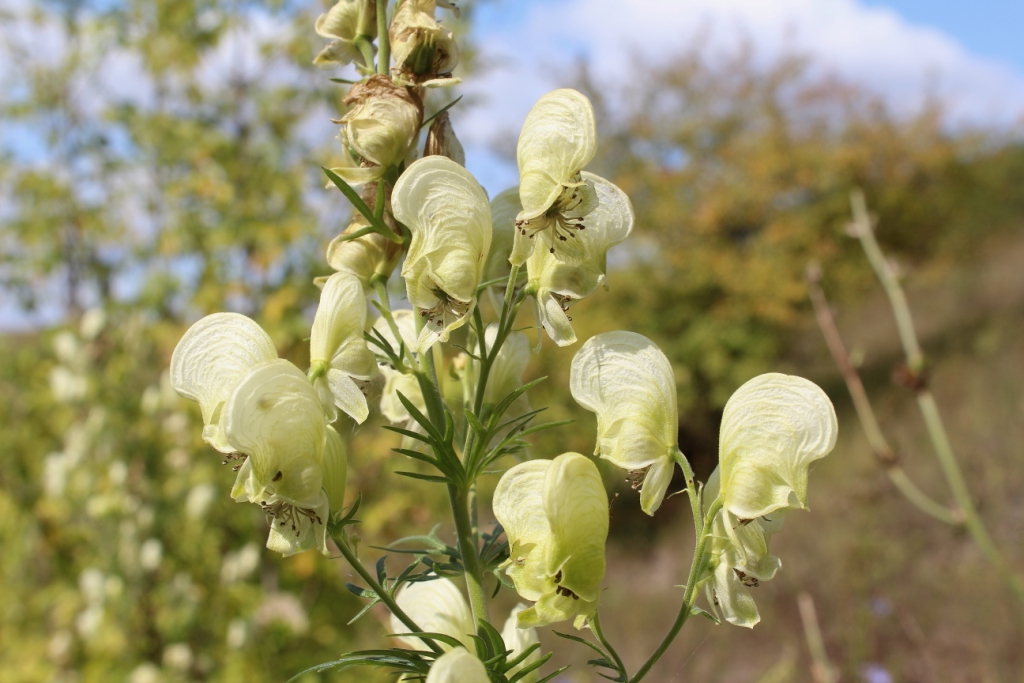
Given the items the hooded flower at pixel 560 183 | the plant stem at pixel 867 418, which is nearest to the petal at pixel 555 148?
the hooded flower at pixel 560 183

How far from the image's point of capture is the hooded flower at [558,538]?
0.86 metres

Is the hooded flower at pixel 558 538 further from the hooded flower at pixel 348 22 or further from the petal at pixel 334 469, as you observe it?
the hooded flower at pixel 348 22

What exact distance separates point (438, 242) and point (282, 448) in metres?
0.30

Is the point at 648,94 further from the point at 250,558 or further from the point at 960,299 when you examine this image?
the point at 250,558

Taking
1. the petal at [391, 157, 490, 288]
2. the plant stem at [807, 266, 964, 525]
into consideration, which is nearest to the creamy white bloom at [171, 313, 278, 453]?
the petal at [391, 157, 490, 288]

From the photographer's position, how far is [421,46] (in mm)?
1036

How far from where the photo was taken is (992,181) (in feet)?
47.8

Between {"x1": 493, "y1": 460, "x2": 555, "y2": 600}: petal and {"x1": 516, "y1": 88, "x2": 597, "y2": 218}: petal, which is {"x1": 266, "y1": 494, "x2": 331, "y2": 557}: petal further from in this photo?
{"x1": 516, "y1": 88, "x2": 597, "y2": 218}: petal

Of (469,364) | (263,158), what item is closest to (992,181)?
(263,158)

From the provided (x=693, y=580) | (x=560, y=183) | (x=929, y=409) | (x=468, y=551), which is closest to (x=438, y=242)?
(x=560, y=183)

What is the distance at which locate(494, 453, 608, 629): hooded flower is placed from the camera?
0.86 meters

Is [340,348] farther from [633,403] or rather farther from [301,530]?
[633,403]

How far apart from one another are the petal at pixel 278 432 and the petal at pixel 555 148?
1.14 feet

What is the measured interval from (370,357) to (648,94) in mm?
12699
